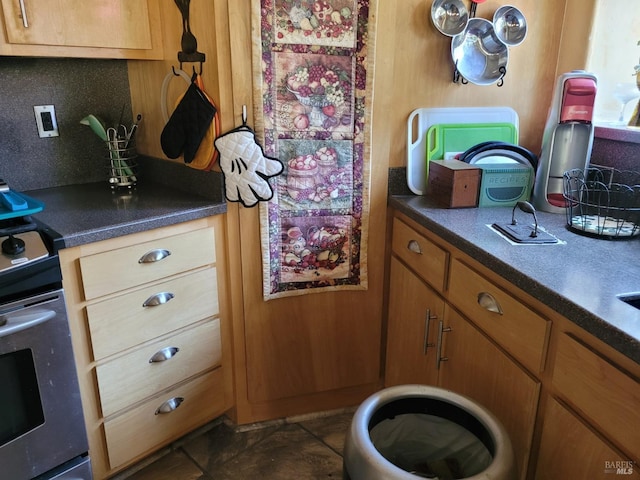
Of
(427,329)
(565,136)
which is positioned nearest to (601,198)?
(565,136)

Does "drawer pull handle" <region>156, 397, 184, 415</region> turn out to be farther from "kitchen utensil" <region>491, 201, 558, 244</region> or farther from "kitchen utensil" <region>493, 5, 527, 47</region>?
"kitchen utensil" <region>493, 5, 527, 47</region>

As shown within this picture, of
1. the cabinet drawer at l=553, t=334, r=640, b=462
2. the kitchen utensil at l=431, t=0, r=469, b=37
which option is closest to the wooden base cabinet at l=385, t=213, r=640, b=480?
the cabinet drawer at l=553, t=334, r=640, b=462

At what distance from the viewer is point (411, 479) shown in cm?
107

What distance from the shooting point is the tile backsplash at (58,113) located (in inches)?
71.1

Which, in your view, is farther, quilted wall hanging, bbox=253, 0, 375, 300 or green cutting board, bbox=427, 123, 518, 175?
green cutting board, bbox=427, 123, 518, 175

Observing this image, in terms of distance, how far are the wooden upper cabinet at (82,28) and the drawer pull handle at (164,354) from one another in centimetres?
101

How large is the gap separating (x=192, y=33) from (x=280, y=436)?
1496mm

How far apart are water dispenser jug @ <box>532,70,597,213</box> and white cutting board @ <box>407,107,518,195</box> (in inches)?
12.3

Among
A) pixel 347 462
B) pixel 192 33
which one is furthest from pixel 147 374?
pixel 192 33

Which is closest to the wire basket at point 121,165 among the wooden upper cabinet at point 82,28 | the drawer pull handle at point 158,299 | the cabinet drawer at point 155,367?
the wooden upper cabinet at point 82,28

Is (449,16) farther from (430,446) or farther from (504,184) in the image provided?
(430,446)

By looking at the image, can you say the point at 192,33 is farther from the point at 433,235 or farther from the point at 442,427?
the point at 442,427

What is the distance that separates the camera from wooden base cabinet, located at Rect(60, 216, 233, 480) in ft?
4.85

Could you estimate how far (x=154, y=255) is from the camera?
1.57m
